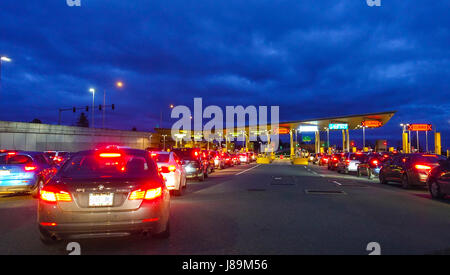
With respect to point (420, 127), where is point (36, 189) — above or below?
below

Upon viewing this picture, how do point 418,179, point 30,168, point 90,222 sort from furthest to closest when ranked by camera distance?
point 418,179, point 30,168, point 90,222

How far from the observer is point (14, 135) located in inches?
1817

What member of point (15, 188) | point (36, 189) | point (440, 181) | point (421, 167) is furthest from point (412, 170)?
point (15, 188)

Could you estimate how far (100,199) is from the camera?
17.8 feet

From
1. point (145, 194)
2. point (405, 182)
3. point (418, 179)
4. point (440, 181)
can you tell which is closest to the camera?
point (145, 194)

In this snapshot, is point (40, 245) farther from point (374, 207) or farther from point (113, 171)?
point (374, 207)

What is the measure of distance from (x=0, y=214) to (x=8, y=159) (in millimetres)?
3997

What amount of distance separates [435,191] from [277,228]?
7.76 meters

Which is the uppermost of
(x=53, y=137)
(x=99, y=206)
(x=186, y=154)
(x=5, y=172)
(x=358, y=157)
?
(x=53, y=137)

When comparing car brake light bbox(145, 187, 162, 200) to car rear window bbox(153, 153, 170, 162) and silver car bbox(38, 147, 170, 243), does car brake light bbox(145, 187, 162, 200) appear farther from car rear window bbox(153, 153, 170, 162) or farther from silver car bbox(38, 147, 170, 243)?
car rear window bbox(153, 153, 170, 162)

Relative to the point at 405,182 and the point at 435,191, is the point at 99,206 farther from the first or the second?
the point at 405,182

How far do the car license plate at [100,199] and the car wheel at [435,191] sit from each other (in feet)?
35.5

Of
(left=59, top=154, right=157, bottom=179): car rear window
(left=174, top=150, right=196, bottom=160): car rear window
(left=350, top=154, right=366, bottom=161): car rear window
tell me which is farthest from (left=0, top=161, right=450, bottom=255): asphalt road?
(left=350, top=154, right=366, bottom=161): car rear window
